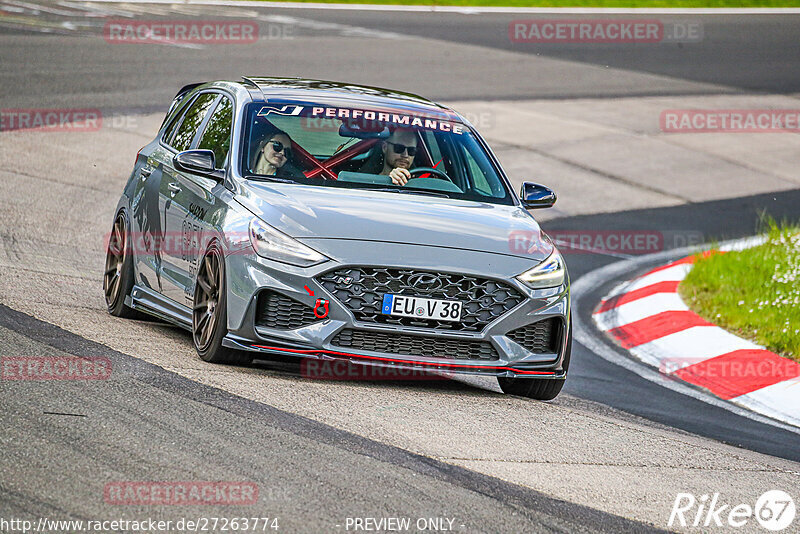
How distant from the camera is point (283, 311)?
6.75 meters

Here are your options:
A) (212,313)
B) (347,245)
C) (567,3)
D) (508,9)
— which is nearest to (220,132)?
(212,313)

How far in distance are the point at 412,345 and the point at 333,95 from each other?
2.16 m

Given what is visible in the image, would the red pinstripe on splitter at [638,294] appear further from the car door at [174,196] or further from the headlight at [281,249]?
the headlight at [281,249]

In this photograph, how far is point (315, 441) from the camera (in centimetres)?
552

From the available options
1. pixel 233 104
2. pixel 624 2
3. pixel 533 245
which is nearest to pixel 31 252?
pixel 233 104

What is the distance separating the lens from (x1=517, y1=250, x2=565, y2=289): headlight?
7016 mm

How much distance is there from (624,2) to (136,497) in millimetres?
32595

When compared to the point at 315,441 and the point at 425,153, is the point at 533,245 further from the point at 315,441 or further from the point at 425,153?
the point at 315,441

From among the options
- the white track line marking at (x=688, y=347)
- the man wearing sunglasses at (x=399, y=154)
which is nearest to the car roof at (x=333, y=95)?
the man wearing sunglasses at (x=399, y=154)

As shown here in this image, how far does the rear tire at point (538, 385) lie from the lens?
24.0 feet

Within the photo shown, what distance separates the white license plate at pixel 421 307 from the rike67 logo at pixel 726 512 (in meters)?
1.73

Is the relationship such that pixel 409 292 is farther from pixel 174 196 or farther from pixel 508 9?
pixel 508 9

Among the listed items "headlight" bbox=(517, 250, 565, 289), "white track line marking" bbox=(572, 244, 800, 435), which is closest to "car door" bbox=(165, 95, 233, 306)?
"headlight" bbox=(517, 250, 565, 289)

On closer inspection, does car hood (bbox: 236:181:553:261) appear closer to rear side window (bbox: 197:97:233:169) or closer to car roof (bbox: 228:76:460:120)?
rear side window (bbox: 197:97:233:169)
